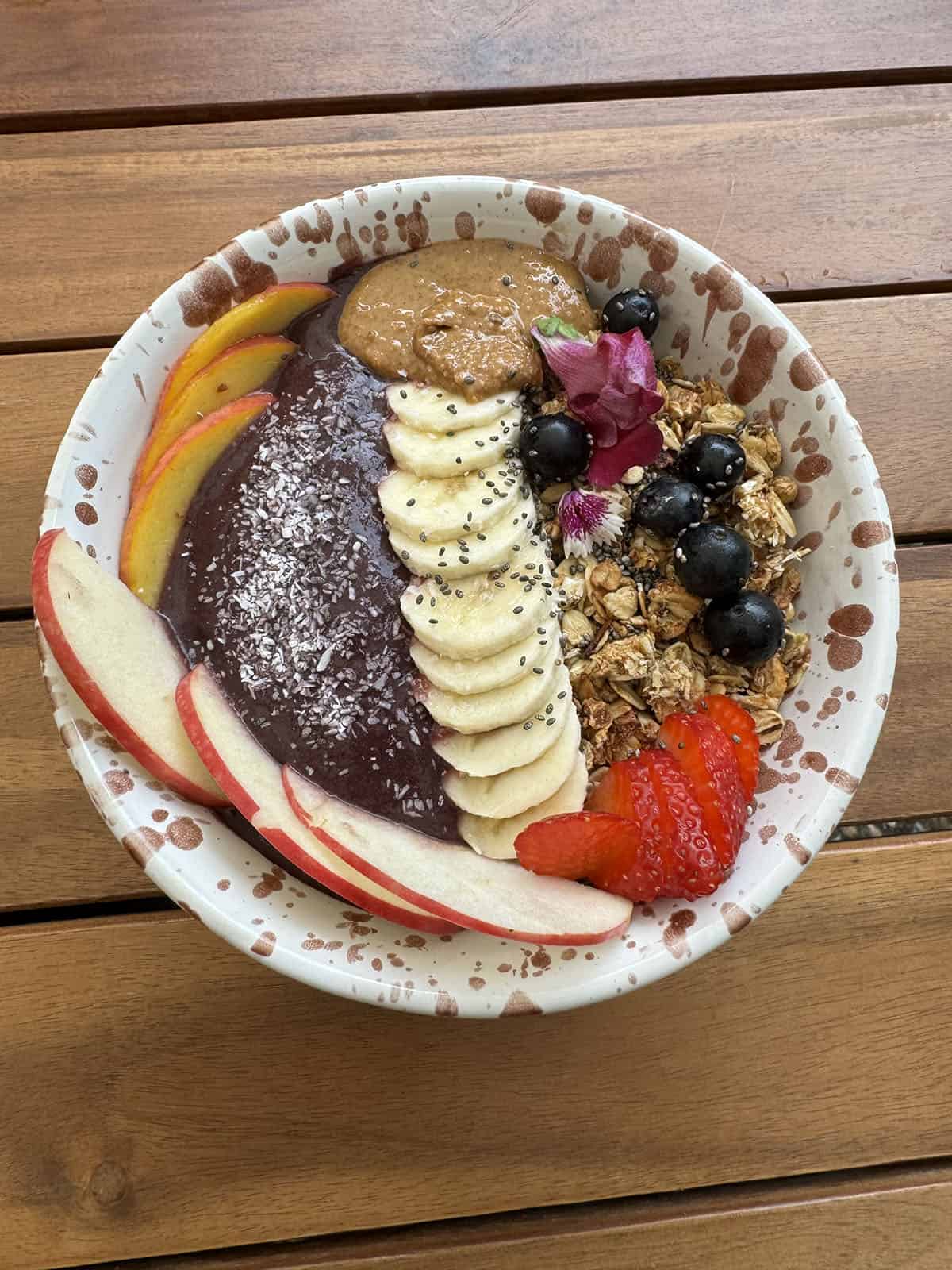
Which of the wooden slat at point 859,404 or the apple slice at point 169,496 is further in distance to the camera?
the wooden slat at point 859,404

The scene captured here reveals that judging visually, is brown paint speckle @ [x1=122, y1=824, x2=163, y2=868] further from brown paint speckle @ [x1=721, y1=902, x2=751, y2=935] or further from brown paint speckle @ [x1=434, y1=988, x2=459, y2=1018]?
brown paint speckle @ [x1=721, y1=902, x2=751, y2=935]

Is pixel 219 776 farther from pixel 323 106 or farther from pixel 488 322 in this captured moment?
pixel 323 106

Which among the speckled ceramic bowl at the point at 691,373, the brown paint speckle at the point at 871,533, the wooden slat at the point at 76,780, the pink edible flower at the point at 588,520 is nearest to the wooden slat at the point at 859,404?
the wooden slat at the point at 76,780

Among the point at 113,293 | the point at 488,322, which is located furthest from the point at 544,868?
the point at 113,293

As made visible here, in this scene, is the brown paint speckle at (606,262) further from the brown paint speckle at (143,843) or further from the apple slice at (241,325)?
the brown paint speckle at (143,843)

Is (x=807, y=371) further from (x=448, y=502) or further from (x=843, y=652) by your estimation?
(x=448, y=502)
